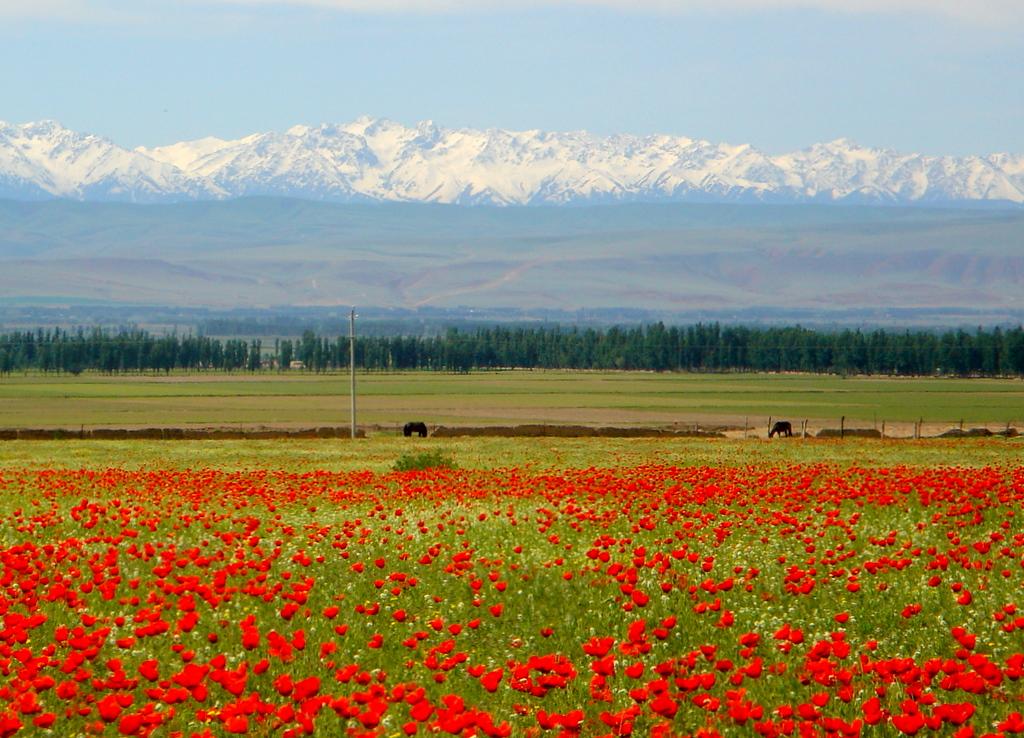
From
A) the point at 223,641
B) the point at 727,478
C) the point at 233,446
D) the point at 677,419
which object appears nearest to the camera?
the point at 223,641

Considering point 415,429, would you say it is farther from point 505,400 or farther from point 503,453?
point 505,400

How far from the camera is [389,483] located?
26.5m

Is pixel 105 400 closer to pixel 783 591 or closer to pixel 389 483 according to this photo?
pixel 389 483

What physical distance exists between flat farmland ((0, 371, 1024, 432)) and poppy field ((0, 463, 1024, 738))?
2513 inches

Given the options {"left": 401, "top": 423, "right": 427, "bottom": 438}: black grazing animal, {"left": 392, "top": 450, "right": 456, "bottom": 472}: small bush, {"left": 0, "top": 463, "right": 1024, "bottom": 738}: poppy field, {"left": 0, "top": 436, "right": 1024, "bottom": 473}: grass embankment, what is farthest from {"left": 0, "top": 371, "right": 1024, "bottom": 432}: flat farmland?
{"left": 0, "top": 463, "right": 1024, "bottom": 738}: poppy field

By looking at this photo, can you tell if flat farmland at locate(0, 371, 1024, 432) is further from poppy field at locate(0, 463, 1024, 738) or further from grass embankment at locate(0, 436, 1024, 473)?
poppy field at locate(0, 463, 1024, 738)

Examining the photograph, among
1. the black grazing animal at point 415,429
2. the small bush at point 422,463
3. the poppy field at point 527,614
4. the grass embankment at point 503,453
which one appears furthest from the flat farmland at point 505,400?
the poppy field at point 527,614

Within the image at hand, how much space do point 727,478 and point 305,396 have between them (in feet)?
377

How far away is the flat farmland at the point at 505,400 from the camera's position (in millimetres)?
98000

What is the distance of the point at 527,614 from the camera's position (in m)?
13.5

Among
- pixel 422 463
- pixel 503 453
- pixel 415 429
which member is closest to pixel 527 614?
pixel 422 463

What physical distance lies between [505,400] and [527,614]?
114 metres

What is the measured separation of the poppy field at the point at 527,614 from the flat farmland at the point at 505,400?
209 feet

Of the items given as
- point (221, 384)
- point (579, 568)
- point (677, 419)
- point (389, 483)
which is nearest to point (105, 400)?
point (221, 384)
